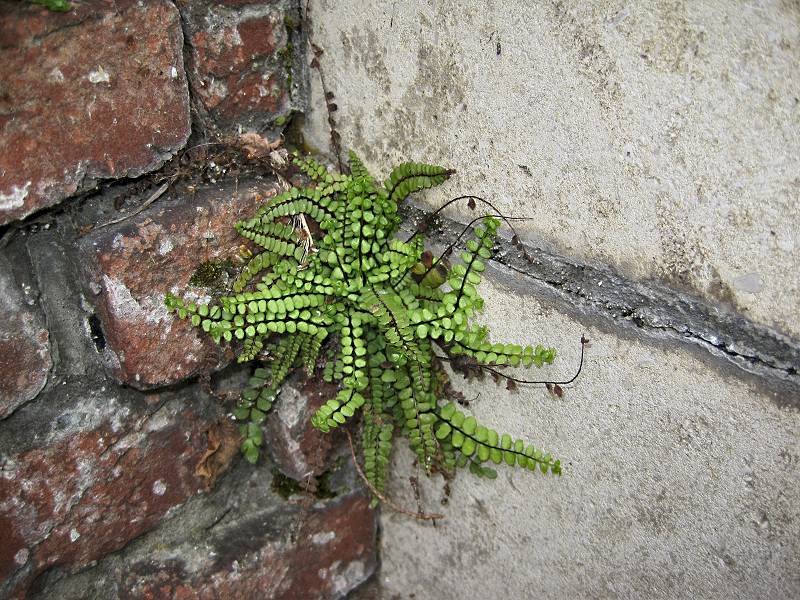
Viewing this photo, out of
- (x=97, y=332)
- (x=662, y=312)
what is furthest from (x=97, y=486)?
(x=662, y=312)

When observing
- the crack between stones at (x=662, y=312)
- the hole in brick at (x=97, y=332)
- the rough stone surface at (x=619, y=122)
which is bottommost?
the hole in brick at (x=97, y=332)

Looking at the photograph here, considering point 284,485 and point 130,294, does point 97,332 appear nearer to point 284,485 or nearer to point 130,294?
point 130,294

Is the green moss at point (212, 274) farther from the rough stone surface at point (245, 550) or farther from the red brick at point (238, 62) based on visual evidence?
the rough stone surface at point (245, 550)

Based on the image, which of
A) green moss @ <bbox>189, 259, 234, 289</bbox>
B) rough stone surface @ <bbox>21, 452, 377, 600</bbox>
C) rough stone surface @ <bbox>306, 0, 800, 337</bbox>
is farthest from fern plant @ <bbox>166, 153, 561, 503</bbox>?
rough stone surface @ <bbox>21, 452, 377, 600</bbox>

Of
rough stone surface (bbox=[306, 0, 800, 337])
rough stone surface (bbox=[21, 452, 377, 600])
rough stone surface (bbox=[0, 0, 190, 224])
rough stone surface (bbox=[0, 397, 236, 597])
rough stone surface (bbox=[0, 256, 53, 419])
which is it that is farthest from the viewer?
rough stone surface (bbox=[21, 452, 377, 600])

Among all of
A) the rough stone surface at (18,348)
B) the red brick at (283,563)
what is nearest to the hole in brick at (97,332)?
the rough stone surface at (18,348)

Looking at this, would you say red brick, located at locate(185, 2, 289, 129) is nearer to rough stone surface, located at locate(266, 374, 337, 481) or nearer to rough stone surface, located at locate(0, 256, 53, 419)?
rough stone surface, located at locate(0, 256, 53, 419)

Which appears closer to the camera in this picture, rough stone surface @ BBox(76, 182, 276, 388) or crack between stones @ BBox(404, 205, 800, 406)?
crack between stones @ BBox(404, 205, 800, 406)
